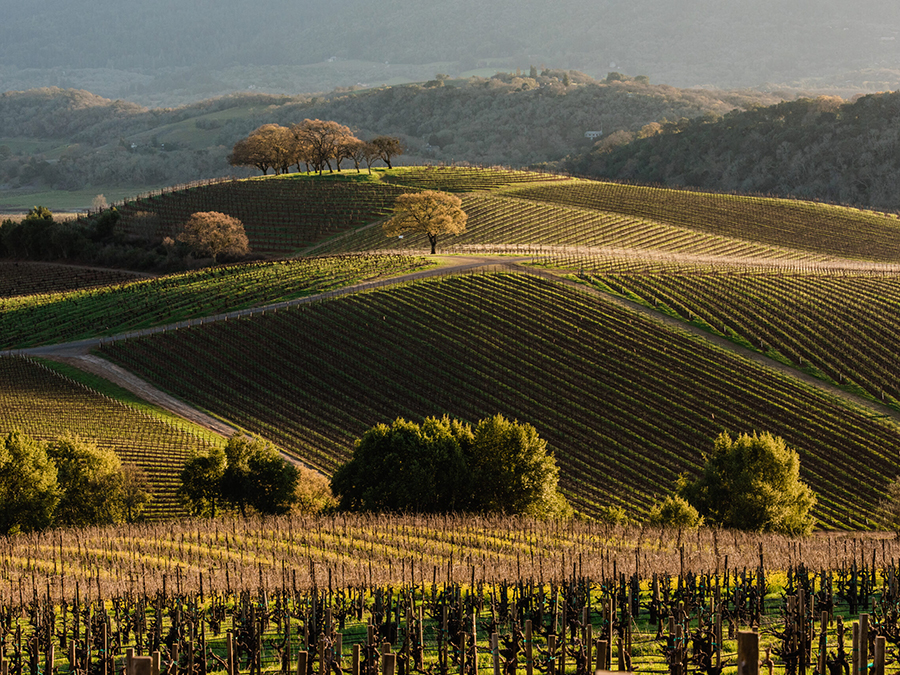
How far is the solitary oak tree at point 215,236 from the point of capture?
131 metres

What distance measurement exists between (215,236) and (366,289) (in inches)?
1779

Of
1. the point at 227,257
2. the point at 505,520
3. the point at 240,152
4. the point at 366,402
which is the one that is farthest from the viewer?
the point at 240,152

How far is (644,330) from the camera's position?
80.1 metres

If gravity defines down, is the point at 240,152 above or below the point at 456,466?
above

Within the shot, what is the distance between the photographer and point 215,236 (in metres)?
130

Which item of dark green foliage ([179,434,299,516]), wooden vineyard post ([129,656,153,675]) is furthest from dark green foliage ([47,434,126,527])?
wooden vineyard post ([129,656,153,675])

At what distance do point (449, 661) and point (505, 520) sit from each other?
922 inches

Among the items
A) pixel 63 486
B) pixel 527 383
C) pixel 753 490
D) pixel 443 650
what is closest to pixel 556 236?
pixel 527 383

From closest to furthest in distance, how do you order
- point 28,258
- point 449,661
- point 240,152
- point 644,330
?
point 449,661 < point 644,330 < point 28,258 < point 240,152

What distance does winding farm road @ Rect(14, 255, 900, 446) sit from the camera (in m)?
70.7

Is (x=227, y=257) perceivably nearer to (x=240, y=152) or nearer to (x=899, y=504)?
(x=240, y=152)

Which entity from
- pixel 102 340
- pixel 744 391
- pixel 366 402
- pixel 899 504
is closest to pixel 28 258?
pixel 102 340

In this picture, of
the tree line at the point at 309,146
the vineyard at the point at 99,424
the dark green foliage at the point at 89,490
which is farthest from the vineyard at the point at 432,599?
the tree line at the point at 309,146

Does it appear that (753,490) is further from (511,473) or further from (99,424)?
(99,424)
